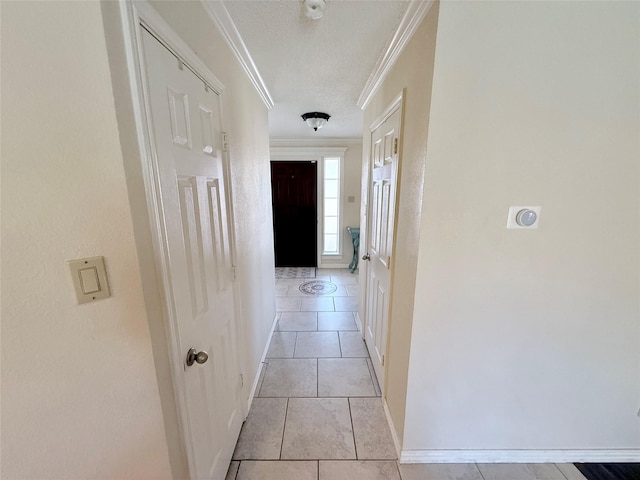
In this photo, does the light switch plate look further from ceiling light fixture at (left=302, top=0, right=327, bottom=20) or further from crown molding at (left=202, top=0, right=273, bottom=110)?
ceiling light fixture at (left=302, top=0, right=327, bottom=20)

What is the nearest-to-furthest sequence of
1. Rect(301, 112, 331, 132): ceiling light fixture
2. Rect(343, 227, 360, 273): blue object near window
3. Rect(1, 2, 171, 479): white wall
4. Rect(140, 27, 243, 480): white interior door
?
Rect(1, 2, 171, 479): white wall
Rect(140, 27, 243, 480): white interior door
Rect(301, 112, 331, 132): ceiling light fixture
Rect(343, 227, 360, 273): blue object near window

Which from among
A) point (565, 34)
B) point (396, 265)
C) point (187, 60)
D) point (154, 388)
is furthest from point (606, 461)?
point (187, 60)

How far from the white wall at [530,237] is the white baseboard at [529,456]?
0.14ft

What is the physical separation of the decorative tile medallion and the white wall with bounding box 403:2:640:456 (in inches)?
95.6

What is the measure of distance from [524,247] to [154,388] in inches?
60.8

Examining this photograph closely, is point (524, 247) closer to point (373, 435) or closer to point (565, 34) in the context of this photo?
point (565, 34)

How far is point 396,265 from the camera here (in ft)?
5.02

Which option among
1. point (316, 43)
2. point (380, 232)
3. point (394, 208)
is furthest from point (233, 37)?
point (380, 232)

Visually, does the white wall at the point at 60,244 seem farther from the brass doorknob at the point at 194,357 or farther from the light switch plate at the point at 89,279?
the brass doorknob at the point at 194,357

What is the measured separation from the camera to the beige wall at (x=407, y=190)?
1.11m

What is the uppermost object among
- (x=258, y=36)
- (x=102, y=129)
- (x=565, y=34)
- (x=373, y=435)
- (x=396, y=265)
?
(x=258, y=36)

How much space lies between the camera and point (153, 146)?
74 centimetres

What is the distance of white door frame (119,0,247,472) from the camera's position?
2.17 feet

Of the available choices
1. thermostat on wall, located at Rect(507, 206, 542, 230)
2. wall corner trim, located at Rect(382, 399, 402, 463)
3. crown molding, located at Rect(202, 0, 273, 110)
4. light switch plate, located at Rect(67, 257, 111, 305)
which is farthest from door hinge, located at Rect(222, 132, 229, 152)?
wall corner trim, located at Rect(382, 399, 402, 463)
